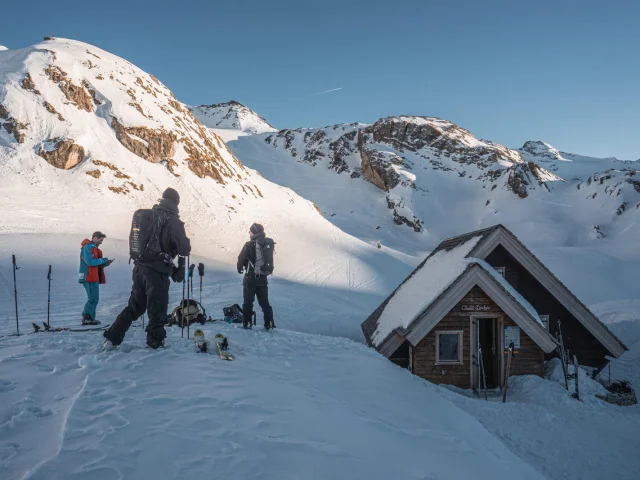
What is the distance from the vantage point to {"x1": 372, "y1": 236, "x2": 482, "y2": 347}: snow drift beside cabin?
29.6ft

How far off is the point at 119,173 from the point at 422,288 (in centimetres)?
2734

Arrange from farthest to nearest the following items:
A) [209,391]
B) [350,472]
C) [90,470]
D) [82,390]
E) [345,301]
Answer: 1. [345,301]
2. [209,391]
3. [82,390]
4. [350,472]
5. [90,470]

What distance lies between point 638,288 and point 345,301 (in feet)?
78.5

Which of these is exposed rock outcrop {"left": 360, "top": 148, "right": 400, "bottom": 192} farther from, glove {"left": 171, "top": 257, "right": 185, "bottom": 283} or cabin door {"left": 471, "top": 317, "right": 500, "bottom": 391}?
glove {"left": 171, "top": 257, "right": 185, "bottom": 283}

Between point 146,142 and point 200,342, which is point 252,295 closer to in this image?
point 200,342

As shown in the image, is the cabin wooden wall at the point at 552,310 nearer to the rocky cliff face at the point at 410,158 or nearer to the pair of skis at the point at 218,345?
the pair of skis at the point at 218,345

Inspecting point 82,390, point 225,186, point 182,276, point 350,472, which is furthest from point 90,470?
point 225,186

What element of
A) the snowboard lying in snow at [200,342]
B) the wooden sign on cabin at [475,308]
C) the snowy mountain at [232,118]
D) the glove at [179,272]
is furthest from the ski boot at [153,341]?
the snowy mountain at [232,118]

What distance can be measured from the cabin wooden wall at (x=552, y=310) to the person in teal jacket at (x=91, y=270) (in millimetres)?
10108

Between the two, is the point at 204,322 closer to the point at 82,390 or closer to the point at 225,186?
the point at 82,390

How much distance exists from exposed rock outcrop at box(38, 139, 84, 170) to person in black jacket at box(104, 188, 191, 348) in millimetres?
27469

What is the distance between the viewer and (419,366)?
9.11m

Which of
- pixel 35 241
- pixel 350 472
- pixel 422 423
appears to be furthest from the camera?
pixel 35 241

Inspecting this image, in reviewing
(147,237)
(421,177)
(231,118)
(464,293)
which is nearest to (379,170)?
(421,177)
